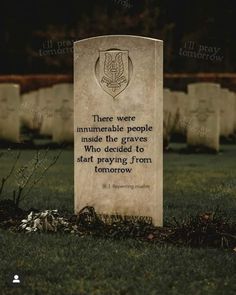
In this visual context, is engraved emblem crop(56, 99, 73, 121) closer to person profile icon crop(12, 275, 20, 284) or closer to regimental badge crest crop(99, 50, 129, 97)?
regimental badge crest crop(99, 50, 129, 97)

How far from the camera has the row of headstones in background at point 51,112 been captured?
18844 millimetres

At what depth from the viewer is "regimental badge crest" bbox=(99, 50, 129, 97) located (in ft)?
24.1

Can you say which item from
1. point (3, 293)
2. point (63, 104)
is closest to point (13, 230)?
point (3, 293)

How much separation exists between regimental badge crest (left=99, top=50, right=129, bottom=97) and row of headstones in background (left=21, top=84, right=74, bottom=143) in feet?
37.3

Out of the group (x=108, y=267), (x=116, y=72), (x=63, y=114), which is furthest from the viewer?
(x=63, y=114)

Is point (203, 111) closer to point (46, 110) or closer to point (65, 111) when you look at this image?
point (65, 111)

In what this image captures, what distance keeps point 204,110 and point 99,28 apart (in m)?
19.7

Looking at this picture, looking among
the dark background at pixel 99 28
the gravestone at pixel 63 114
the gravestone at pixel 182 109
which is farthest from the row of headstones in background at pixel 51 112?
the dark background at pixel 99 28

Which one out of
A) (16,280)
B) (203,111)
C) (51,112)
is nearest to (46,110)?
(51,112)

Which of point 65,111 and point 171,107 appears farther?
point 171,107

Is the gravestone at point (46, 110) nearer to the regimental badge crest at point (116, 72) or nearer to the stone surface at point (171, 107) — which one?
the stone surface at point (171, 107)

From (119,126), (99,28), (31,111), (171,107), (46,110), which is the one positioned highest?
(99,28)

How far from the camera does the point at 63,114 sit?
61.6ft

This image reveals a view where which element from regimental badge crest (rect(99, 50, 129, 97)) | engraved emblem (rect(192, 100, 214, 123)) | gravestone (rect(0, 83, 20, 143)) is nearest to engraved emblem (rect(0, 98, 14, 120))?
gravestone (rect(0, 83, 20, 143))
